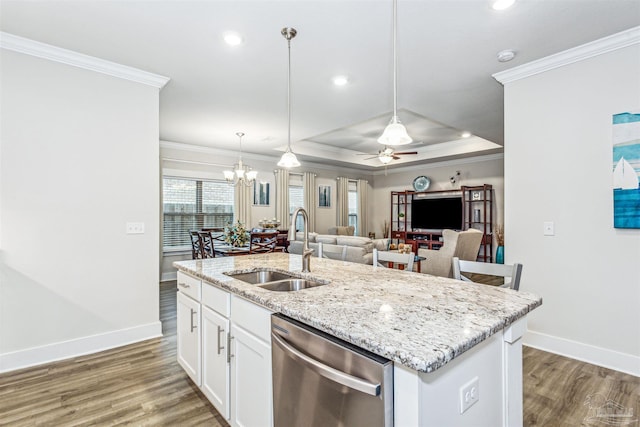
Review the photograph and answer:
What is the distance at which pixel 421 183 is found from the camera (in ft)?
27.8

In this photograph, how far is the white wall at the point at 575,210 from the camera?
2.57m

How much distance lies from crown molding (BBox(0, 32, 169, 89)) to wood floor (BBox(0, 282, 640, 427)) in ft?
8.71

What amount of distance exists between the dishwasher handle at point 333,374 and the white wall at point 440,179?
7265 millimetres

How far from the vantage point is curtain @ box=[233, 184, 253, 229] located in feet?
22.3

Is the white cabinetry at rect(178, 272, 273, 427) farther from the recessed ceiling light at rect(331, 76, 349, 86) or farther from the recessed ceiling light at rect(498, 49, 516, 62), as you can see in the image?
the recessed ceiling light at rect(498, 49, 516, 62)

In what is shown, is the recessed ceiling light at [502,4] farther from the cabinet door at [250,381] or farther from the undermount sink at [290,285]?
the cabinet door at [250,381]

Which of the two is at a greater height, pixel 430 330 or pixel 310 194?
pixel 310 194

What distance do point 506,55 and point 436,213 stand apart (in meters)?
5.50

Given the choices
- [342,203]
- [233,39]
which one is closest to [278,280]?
[233,39]

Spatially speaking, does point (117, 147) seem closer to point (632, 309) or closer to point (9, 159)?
point (9, 159)

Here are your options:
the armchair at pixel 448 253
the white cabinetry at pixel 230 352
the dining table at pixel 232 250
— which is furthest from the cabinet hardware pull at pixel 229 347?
the armchair at pixel 448 253

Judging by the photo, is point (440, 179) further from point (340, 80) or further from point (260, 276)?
point (260, 276)

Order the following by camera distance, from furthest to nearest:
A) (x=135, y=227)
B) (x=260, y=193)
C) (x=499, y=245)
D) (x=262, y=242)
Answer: (x=260, y=193), (x=499, y=245), (x=262, y=242), (x=135, y=227)

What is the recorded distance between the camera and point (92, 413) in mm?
2025
